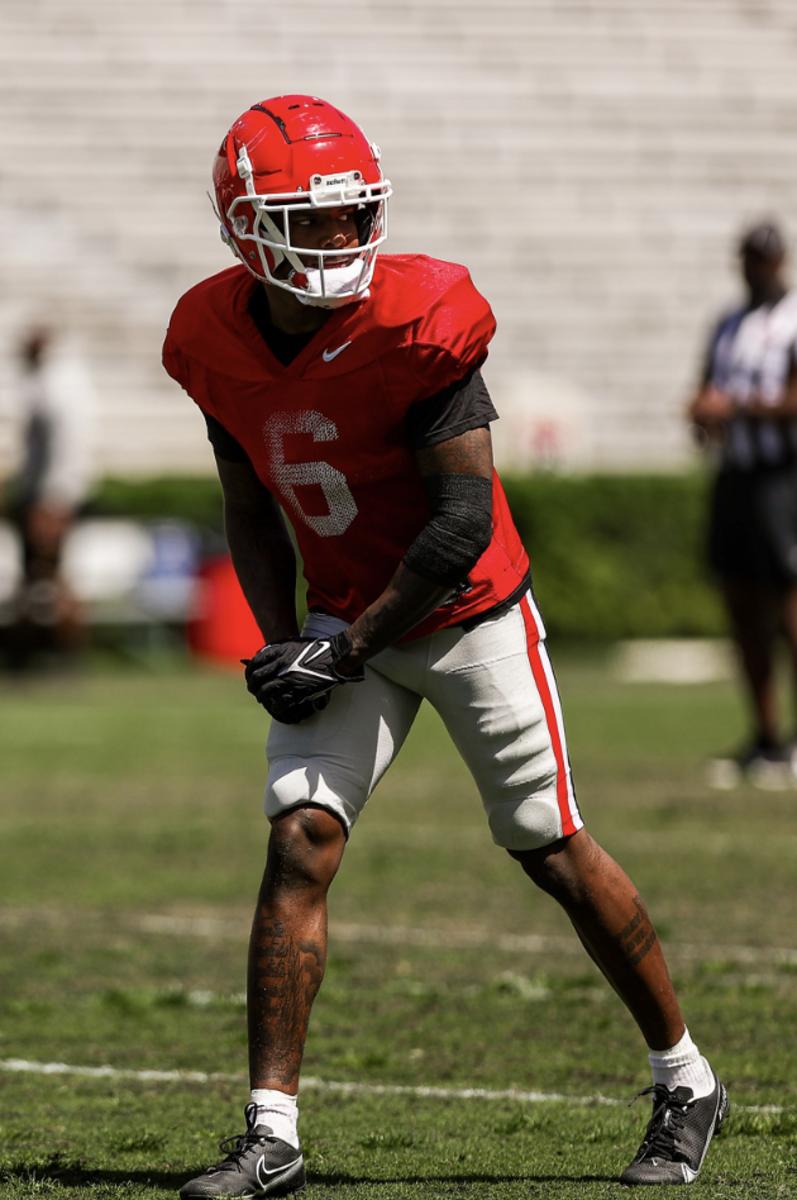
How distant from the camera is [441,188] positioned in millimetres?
21172

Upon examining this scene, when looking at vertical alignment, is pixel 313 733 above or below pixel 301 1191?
above

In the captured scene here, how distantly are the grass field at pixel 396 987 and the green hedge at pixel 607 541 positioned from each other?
6541 mm

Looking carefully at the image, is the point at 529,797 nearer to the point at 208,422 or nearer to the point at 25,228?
the point at 208,422

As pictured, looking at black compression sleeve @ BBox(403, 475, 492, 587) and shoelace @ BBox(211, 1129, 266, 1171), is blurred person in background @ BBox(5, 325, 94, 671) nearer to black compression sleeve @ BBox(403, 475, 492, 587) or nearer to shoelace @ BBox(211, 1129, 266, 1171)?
black compression sleeve @ BBox(403, 475, 492, 587)

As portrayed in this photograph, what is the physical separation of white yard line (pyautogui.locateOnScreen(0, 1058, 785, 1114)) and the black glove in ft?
3.55

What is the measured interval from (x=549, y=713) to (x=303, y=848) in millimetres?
532

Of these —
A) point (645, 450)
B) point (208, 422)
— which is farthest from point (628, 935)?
point (645, 450)

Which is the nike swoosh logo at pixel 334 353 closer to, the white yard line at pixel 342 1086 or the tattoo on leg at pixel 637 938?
the tattoo on leg at pixel 637 938

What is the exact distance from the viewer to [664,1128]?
3.76 m

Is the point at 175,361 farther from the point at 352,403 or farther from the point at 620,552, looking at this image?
the point at 620,552

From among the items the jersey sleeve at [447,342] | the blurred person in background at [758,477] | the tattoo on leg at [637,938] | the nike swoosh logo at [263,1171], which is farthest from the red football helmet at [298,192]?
the blurred person in background at [758,477]

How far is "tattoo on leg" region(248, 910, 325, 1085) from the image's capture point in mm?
3648

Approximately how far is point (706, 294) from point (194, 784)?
43.1 ft

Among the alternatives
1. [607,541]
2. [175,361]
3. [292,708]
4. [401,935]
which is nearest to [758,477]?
[401,935]
